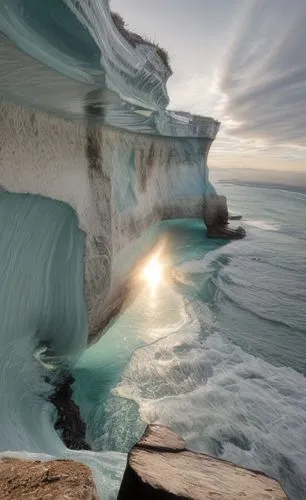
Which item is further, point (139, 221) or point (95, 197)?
point (139, 221)

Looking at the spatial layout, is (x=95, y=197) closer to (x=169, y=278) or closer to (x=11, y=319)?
(x=11, y=319)

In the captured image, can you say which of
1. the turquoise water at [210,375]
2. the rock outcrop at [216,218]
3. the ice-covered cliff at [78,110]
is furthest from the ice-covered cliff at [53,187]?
the rock outcrop at [216,218]

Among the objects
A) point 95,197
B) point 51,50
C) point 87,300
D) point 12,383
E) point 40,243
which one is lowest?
point 12,383

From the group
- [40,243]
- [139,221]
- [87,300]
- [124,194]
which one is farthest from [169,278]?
[40,243]

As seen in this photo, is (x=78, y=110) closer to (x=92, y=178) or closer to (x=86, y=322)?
(x=92, y=178)

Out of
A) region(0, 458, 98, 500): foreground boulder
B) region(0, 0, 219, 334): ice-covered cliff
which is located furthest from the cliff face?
region(0, 458, 98, 500): foreground boulder

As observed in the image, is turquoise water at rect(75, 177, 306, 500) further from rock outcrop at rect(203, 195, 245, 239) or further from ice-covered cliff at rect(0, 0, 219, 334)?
rock outcrop at rect(203, 195, 245, 239)

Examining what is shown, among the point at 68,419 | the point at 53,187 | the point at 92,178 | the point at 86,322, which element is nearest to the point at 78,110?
the point at 53,187

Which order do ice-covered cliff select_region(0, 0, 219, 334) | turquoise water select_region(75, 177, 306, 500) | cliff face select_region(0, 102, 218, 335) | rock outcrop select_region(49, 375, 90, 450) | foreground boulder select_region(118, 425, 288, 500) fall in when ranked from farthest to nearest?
turquoise water select_region(75, 177, 306, 500) < rock outcrop select_region(49, 375, 90, 450) < cliff face select_region(0, 102, 218, 335) < ice-covered cliff select_region(0, 0, 219, 334) < foreground boulder select_region(118, 425, 288, 500)
